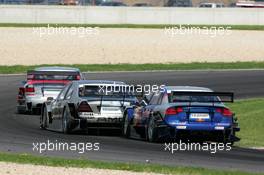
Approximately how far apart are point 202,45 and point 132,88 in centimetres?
2914

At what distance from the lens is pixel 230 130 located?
19203mm

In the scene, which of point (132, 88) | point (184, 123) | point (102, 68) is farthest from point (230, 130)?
point (102, 68)

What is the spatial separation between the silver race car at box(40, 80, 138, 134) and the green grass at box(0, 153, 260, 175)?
4.80 meters

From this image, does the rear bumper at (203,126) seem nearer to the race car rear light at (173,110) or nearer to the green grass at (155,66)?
the race car rear light at (173,110)

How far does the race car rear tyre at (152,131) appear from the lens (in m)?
19.2

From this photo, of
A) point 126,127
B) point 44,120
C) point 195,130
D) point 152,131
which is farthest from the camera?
point 44,120

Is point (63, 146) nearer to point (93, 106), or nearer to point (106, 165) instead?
point (93, 106)

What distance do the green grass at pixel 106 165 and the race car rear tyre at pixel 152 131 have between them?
359 cm

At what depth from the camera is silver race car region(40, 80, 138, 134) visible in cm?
2097

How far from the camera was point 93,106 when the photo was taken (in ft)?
68.9

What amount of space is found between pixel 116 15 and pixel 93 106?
40.6 meters

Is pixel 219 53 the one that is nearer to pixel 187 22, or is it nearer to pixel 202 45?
pixel 202 45

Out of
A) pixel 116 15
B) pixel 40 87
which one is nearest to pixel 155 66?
pixel 40 87

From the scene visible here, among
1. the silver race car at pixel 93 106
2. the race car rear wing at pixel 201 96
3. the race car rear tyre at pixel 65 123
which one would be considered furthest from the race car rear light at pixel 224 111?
the race car rear tyre at pixel 65 123
